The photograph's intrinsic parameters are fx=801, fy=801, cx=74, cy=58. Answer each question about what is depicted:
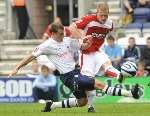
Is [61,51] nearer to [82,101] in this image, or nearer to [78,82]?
[78,82]

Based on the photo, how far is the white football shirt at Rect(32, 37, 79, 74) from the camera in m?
15.0

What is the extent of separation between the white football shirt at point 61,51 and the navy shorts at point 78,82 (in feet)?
0.37

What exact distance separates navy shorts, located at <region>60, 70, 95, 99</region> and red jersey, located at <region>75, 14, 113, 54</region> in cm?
51

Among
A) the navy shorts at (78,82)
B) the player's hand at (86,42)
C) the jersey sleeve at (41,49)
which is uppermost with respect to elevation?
the player's hand at (86,42)

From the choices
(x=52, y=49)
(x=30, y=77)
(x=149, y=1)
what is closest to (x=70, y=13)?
(x=149, y=1)

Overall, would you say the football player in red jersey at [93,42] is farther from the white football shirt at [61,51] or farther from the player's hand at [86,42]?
the white football shirt at [61,51]

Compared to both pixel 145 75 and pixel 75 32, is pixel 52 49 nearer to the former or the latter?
pixel 75 32

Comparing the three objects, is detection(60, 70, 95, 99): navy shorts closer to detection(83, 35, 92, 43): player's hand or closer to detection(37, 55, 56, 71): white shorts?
detection(83, 35, 92, 43): player's hand

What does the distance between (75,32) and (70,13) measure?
1284cm

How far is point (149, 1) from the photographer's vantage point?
24.8 m

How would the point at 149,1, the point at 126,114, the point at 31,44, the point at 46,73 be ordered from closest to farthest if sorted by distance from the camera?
1. the point at 126,114
2. the point at 46,73
3. the point at 149,1
4. the point at 31,44

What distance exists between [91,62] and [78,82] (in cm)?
51

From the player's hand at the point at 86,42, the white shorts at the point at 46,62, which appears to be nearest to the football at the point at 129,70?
the player's hand at the point at 86,42

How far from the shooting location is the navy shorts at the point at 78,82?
14.4 meters
